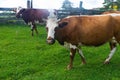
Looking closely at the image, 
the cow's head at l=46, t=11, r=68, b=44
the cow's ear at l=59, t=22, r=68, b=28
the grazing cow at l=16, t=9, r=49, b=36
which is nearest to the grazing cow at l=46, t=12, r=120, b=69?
the cow's ear at l=59, t=22, r=68, b=28

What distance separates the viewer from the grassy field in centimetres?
831

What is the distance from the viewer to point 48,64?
31.6ft

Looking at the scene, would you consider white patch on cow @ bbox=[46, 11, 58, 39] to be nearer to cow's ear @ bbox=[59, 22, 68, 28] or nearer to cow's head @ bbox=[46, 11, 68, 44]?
cow's head @ bbox=[46, 11, 68, 44]

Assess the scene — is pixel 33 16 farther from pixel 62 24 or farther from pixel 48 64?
pixel 62 24

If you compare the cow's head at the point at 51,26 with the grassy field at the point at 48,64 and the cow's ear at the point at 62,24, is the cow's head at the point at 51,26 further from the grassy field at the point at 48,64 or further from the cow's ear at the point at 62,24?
the grassy field at the point at 48,64

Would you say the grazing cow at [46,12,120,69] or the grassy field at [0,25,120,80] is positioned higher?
the grazing cow at [46,12,120,69]

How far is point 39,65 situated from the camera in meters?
9.48

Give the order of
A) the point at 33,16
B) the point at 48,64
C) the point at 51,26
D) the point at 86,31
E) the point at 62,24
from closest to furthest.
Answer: the point at 51,26 < the point at 62,24 < the point at 86,31 < the point at 48,64 < the point at 33,16

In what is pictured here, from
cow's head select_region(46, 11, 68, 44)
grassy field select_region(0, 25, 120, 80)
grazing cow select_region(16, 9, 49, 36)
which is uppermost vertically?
cow's head select_region(46, 11, 68, 44)

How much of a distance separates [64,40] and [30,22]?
325 inches

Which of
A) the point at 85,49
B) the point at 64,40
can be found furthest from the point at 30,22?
the point at 64,40

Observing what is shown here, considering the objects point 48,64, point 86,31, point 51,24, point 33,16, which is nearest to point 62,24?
point 51,24

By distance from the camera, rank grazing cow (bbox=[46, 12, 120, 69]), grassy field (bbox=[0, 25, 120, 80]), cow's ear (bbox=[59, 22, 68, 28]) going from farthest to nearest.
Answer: grazing cow (bbox=[46, 12, 120, 69])
cow's ear (bbox=[59, 22, 68, 28])
grassy field (bbox=[0, 25, 120, 80])

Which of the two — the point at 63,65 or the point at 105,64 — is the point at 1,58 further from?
the point at 105,64
